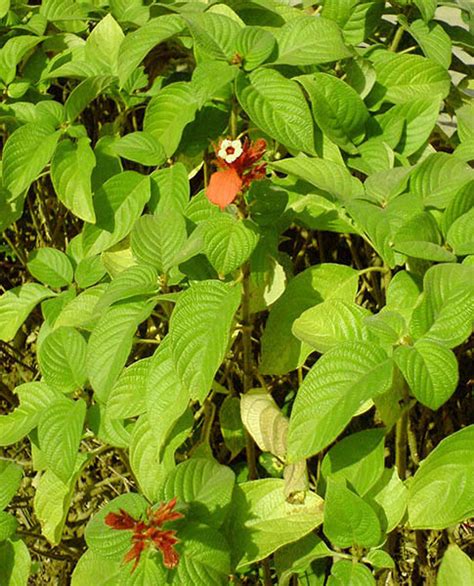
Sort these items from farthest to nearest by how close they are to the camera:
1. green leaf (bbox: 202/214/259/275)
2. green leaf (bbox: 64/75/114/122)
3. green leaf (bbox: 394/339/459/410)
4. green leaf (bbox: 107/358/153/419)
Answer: green leaf (bbox: 64/75/114/122) → green leaf (bbox: 107/358/153/419) → green leaf (bbox: 202/214/259/275) → green leaf (bbox: 394/339/459/410)

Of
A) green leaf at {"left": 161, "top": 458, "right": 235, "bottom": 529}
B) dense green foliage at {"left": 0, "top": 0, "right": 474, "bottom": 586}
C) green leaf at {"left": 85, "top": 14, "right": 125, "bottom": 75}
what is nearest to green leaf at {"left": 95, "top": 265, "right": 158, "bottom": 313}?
dense green foliage at {"left": 0, "top": 0, "right": 474, "bottom": 586}

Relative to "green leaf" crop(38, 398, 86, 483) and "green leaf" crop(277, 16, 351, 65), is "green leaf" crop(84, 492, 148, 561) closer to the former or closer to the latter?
"green leaf" crop(38, 398, 86, 483)

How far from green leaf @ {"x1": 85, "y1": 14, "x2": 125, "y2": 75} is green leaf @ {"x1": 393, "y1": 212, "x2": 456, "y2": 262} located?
0.61m

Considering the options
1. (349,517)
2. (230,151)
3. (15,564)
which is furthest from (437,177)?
(15,564)

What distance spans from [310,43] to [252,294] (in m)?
0.37

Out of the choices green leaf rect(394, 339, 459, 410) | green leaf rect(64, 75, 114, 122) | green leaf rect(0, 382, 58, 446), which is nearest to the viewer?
green leaf rect(394, 339, 459, 410)

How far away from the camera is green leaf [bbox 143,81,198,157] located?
1175 mm

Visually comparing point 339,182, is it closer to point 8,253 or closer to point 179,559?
point 179,559

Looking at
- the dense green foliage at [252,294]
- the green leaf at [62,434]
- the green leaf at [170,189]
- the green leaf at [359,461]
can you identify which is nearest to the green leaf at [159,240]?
the dense green foliage at [252,294]

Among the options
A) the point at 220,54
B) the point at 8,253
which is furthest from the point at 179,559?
the point at 8,253

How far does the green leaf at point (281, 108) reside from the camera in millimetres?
1115

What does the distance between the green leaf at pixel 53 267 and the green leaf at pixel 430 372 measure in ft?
2.07

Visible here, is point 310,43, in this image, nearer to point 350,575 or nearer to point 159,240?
point 159,240

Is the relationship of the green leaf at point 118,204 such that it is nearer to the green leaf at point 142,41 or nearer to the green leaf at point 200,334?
the green leaf at point 142,41
